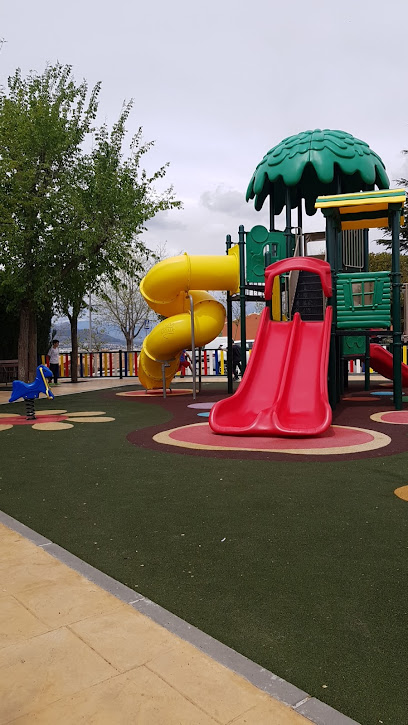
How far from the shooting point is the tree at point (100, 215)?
55.8 feet

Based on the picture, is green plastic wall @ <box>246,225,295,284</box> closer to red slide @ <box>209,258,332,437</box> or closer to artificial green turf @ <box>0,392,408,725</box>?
red slide @ <box>209,258,332,437</box>

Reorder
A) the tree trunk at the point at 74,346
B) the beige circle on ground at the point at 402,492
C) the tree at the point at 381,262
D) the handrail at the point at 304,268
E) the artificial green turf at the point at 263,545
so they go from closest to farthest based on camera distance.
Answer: the artificial green turf at the point at 263,545
the beige circle on ground at the point at 402,492
the handrail at the point at 304,268
the tree trunk at the point at 74,346
the tree at the point at 381,262

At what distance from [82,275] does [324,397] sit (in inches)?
480

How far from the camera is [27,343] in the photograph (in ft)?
60.3

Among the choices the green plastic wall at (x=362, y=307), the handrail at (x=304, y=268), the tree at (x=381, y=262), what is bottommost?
the green plastic wall at (x=362, y=307)

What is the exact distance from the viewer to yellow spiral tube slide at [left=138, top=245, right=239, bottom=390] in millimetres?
14133

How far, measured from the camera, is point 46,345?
23500 millimetres

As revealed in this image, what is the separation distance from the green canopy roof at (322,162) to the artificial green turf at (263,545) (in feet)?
30.3

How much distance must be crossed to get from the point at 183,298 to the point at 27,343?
632 centimetres

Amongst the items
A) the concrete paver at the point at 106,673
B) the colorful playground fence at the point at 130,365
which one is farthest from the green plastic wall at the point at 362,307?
the colorful playground fence at the point at 130,365

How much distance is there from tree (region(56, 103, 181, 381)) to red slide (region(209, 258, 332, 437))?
8.53m

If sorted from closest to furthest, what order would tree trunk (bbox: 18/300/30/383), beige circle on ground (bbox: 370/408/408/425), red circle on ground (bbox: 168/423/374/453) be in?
red circle on ground (bbox: 168/423/374/453)
beige circle on ground (bbox: 370/408/408/425)
tree trunk (bbox: 18/300/30/383)

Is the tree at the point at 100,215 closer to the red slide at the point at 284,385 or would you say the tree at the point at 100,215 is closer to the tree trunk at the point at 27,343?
the tree trunk at the point at 27,343

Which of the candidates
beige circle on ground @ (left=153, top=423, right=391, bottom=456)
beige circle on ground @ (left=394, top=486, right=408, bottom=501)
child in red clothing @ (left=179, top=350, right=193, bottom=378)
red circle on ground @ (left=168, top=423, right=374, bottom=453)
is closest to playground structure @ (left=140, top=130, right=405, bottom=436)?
red circle on ground @ (left=168, top=423, right=374, bottom=453)
